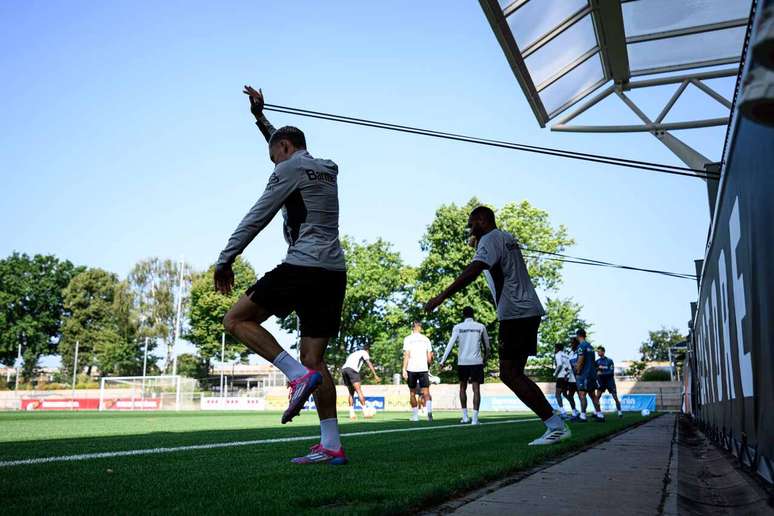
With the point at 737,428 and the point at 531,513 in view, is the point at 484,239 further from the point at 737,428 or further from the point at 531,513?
the point at 531,513

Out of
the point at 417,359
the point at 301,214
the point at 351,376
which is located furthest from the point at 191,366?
the point at 301,214

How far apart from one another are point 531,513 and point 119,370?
251 feet

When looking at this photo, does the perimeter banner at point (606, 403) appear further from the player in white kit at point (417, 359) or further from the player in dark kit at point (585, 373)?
the player in white kit at point (417, 359)

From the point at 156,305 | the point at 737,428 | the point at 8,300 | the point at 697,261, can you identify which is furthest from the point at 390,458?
the point at 8,300

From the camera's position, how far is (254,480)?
3502 mm

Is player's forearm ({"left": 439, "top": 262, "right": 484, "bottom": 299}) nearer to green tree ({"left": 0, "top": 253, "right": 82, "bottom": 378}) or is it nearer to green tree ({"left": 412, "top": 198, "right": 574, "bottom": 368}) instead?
green tree ({"left": 412, "top": 198, "right": 574, "bottom": 368})

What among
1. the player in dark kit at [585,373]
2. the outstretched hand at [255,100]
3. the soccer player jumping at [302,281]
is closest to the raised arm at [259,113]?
the outstretched hand at [255,100]

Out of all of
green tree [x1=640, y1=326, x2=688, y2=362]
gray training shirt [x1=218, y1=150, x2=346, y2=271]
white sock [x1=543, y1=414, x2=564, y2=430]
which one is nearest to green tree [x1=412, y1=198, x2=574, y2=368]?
white sock [x1=543, y1=414, x2=564, y2=430]

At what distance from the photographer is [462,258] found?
4534 cm

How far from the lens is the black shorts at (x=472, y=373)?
13.0 m

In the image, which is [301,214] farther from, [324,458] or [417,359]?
[417,359]

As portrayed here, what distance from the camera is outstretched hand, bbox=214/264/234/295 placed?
164 inches

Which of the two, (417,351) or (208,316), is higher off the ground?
(208,316)

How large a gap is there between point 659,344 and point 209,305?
94.0 meters
